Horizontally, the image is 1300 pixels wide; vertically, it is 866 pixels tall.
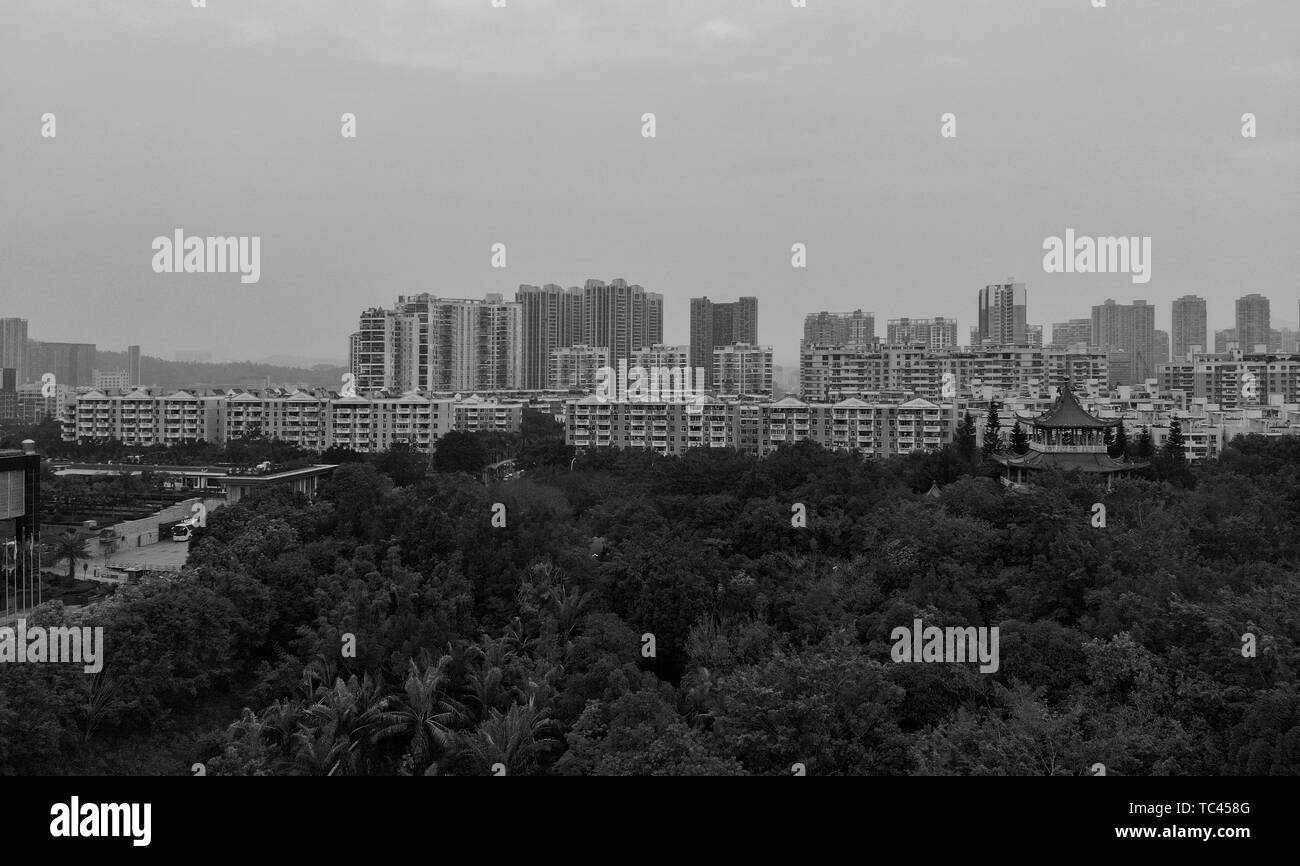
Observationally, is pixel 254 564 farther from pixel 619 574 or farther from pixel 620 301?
pixel 620 301

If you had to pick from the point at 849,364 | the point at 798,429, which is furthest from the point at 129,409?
the point at 849,364

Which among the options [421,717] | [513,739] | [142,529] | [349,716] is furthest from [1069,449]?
[142,529]

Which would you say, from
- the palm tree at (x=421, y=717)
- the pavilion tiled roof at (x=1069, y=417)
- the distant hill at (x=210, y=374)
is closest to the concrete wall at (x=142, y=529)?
the palm tree at (x=421, y=717)

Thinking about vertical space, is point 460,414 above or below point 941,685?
above

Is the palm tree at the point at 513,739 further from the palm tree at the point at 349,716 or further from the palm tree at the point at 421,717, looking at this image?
the palm tree at the point at 349,716

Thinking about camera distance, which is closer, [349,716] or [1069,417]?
[349,716]

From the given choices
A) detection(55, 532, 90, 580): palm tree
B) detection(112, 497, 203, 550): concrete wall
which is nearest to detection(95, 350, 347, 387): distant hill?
detection(112, 497, 203, 550): concrete wall

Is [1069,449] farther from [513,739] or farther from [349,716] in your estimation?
[349,716]
